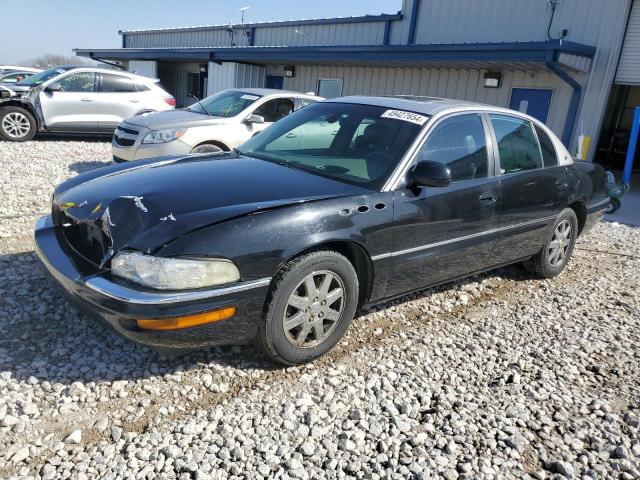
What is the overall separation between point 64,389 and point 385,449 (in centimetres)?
169

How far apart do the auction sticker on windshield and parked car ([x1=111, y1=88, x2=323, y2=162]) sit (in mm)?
4194

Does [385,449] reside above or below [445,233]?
below

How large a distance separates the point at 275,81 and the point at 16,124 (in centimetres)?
1008

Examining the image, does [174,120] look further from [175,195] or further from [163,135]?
[175,195]

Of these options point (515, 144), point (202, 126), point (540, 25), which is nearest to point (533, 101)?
point (540, 25)

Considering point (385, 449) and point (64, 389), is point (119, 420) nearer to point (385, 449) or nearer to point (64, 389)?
point (64, 389)

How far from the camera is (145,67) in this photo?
2573 centimetres

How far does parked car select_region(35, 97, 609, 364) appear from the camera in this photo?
2.61m

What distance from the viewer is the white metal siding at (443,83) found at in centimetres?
1159

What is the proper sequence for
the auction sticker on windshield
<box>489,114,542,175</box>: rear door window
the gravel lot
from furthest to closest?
1. <box>489,114,542,175</box>: rear door window
2. the auction sticker on windshield
3. the gravel lot

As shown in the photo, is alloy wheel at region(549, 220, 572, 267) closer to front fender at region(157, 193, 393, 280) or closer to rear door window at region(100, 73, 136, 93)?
front fender at region(157, 193, 393, 280)

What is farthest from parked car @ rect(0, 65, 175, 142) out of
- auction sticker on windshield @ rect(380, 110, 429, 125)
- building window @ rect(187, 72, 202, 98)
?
building window @ rect(187, 72, 202, 98)

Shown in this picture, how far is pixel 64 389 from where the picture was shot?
2732mm

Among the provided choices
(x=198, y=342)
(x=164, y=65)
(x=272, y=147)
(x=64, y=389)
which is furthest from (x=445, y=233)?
(x=164, y=65)
